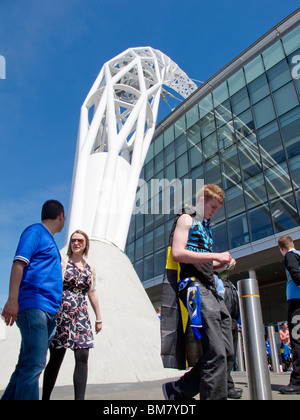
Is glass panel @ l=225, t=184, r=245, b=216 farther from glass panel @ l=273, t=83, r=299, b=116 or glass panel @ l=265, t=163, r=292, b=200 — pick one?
glass panel @ l=273, t=83, r=299, b=116

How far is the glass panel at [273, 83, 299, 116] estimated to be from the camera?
1562cm

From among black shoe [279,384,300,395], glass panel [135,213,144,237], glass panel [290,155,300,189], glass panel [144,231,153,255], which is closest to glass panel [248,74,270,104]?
glass panel [290,155,300,189]

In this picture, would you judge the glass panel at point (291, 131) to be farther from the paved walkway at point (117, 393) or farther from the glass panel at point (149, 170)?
the paved walkway at point (117, 393)

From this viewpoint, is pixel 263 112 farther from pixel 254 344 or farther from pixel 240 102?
pixel 254 344

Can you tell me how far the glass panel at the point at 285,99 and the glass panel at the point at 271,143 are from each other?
29.6 inches

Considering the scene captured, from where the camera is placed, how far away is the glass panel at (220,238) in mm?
16780

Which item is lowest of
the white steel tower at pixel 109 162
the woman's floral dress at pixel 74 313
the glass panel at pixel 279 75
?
the woman's floral dress at pixel 74 313

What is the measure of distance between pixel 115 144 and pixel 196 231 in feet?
28.1

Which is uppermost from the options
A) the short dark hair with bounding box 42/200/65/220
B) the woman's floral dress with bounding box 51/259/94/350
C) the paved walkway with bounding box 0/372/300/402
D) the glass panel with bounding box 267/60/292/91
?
the glass panel with bounding box 267/60/292/91

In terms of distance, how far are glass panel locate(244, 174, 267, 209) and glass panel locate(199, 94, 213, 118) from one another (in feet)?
21.8

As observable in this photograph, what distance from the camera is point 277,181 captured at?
15281 mm

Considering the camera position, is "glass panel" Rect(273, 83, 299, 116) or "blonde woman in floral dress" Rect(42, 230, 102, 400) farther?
"glass panel" Rect(273, 83, 299, 116)

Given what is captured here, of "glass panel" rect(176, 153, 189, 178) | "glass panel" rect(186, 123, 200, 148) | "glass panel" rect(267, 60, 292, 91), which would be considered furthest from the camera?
"glass panel" rect(176, 153, 189, 178)

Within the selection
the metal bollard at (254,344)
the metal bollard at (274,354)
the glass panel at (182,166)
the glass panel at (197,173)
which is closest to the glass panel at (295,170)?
the glass panel at (197,173)
